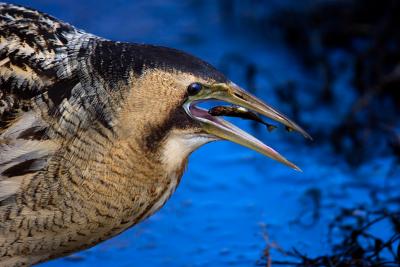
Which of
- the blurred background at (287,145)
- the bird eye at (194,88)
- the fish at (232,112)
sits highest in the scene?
the blurred background at (287,145)

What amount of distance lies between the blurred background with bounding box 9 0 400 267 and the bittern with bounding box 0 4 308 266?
756mm

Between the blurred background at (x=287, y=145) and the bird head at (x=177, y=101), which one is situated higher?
the blurred background at (x=287, y=145)

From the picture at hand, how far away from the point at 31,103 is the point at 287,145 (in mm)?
2511

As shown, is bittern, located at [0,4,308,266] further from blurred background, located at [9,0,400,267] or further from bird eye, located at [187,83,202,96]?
blurred background, located at [9,0,400,267]

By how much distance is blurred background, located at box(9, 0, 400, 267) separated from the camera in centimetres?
442

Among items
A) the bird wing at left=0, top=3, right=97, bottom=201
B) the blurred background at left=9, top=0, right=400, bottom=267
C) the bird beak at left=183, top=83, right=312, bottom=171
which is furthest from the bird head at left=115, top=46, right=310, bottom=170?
the blurred background at left=9, top=0, right=400, bottom=267

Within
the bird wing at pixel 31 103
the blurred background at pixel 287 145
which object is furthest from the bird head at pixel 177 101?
the blurred background at pixel 287 145

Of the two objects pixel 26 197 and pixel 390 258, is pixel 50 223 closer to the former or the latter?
pixel 26 197

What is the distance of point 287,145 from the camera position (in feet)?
17.9

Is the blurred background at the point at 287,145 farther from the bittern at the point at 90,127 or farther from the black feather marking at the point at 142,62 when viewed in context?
the black feather marking at the point at 142,62

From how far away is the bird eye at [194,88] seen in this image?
3105 millimetres

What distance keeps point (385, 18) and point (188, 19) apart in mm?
1431

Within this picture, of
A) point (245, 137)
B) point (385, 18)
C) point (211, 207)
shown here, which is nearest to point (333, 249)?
point (211, 207)

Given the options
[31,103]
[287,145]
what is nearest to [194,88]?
[31,103]
